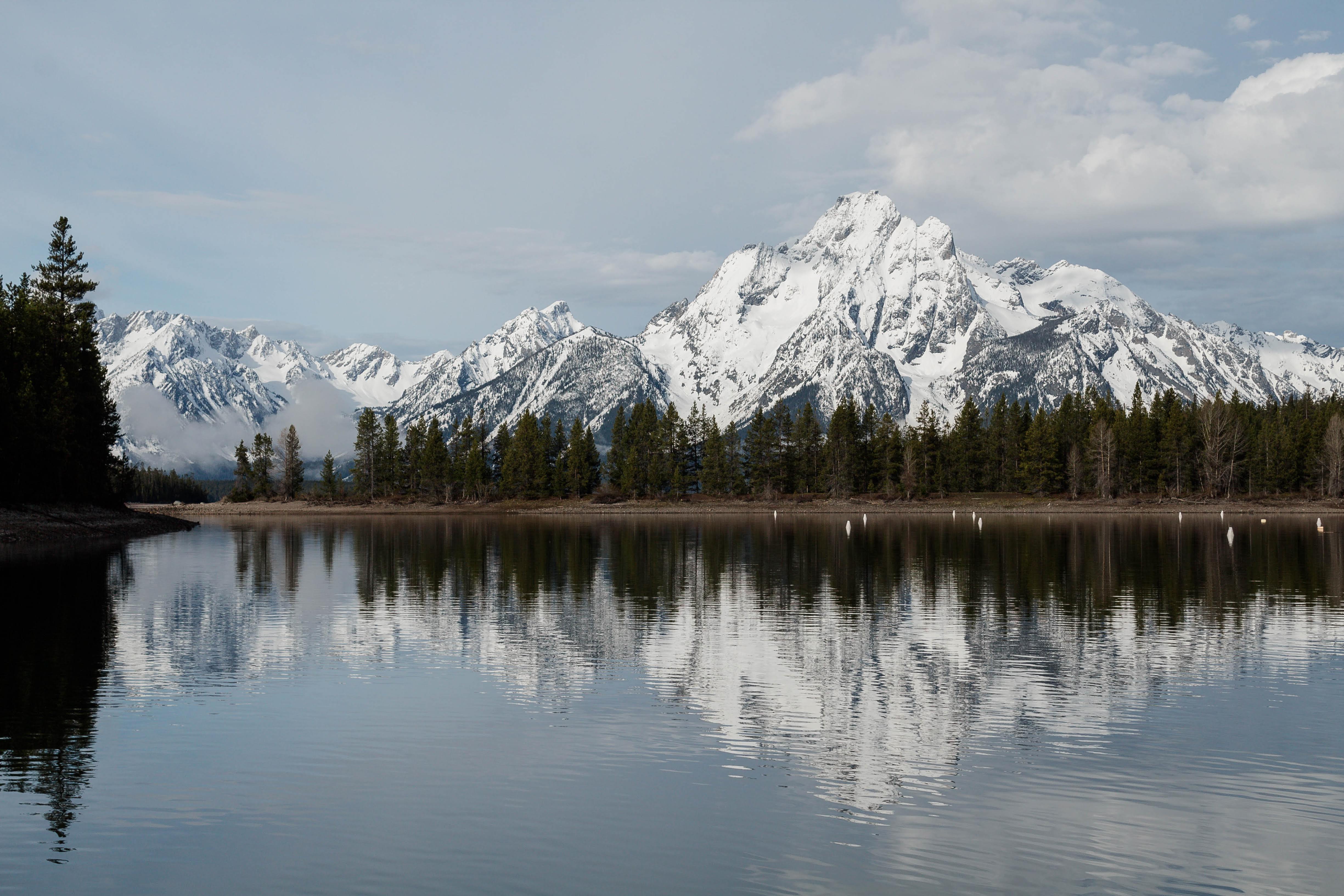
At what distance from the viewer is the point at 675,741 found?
25.0m

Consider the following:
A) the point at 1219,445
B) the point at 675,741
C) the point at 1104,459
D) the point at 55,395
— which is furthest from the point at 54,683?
the point at 1219,445

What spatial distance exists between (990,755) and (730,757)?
591 centimetres

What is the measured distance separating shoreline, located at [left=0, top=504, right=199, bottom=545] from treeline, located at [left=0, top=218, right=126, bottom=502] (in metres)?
1.37

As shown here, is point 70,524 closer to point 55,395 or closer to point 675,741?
point 55,395

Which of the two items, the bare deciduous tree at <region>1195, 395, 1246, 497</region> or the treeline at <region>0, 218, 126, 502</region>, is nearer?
the treeline at <region>0, 218, 126, 502</region>

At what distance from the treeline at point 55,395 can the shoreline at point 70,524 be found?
1367 millimetres

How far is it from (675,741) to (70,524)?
10327cm

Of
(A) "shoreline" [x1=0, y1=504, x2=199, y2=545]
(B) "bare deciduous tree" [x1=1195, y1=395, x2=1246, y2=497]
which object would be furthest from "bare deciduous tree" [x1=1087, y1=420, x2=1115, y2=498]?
(A) "shoreline" [x1=0, y1=504, x2=199, y2=545]

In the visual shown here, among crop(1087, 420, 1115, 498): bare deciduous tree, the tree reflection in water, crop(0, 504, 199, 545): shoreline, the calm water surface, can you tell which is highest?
crop(1087, 420, 1115, 498): bare deciduous tree

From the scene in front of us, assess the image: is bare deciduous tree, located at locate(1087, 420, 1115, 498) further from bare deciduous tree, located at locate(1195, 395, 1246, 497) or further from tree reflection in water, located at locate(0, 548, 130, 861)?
tree reflection in water, located at locate(0, 548, 130, 861)

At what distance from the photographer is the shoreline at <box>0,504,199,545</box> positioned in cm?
9688

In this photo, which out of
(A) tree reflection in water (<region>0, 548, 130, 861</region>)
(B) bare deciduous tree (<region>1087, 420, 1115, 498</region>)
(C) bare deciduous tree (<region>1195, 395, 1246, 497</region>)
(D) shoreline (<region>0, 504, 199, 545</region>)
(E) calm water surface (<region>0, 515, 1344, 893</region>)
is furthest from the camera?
(B) bare deciduous tree (<region>1087, 420, 1115, 498</region>)

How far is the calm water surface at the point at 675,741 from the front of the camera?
1723 centimetres

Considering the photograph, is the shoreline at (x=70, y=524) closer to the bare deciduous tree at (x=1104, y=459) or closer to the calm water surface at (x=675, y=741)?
the calm water surface at (x=675, y=741)
